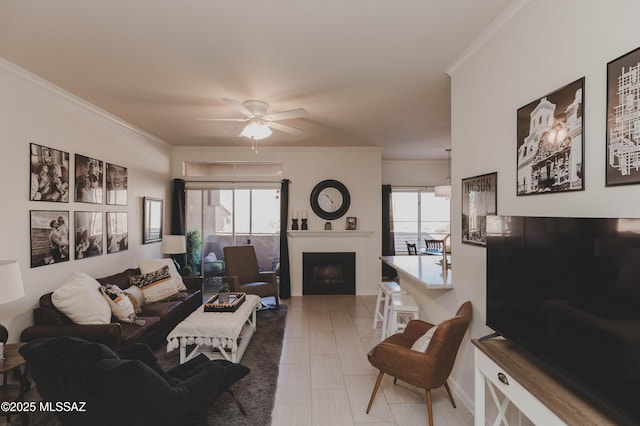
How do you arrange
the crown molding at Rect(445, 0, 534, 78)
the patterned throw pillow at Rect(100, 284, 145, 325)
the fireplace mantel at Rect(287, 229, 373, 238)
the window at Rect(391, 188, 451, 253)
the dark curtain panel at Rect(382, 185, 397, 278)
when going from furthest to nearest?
the window at Rect(391, 188, 451, 253) < the dark curtain panel at Rect(382, 185, 397, 278) < the fireplace mantel at Rect(287, 229, 373, 238) < the patterned throw pillow at Rect(100, 284, 145, 325) < the crown molding at Rect(445, 0, 534, 78)

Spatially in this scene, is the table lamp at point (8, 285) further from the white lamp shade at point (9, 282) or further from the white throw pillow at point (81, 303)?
the white throw pillow at point (81, 303)

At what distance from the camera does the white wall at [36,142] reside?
2.75m

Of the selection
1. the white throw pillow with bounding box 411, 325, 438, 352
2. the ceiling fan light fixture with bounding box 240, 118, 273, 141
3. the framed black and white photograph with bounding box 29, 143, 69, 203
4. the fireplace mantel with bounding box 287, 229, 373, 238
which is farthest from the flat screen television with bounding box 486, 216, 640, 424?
the fireplace mantel with bounding box 287, 229, 373, 238

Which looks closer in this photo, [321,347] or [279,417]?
[279,417]

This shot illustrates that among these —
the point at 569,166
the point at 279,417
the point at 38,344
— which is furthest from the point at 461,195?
the point at 38,344

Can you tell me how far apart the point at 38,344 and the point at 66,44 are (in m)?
2.13

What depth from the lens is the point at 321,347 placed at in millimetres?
3707

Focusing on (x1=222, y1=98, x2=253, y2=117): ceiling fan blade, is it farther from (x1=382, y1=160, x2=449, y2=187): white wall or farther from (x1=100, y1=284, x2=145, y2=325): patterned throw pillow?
(x1=382, y1=160, x2=449, y2=187): white wall

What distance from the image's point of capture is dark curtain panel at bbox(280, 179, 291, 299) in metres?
5.93

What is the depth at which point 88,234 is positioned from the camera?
3770 mm

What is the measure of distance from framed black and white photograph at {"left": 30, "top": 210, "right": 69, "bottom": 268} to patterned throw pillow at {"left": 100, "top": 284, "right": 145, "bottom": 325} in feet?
1.85

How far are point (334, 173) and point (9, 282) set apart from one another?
484 centimetres

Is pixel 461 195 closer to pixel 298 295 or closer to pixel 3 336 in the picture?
pixel 3 336

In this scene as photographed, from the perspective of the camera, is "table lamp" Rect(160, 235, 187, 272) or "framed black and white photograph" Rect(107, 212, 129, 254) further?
"table lamp" Rect(160, 235, 187, 272)
